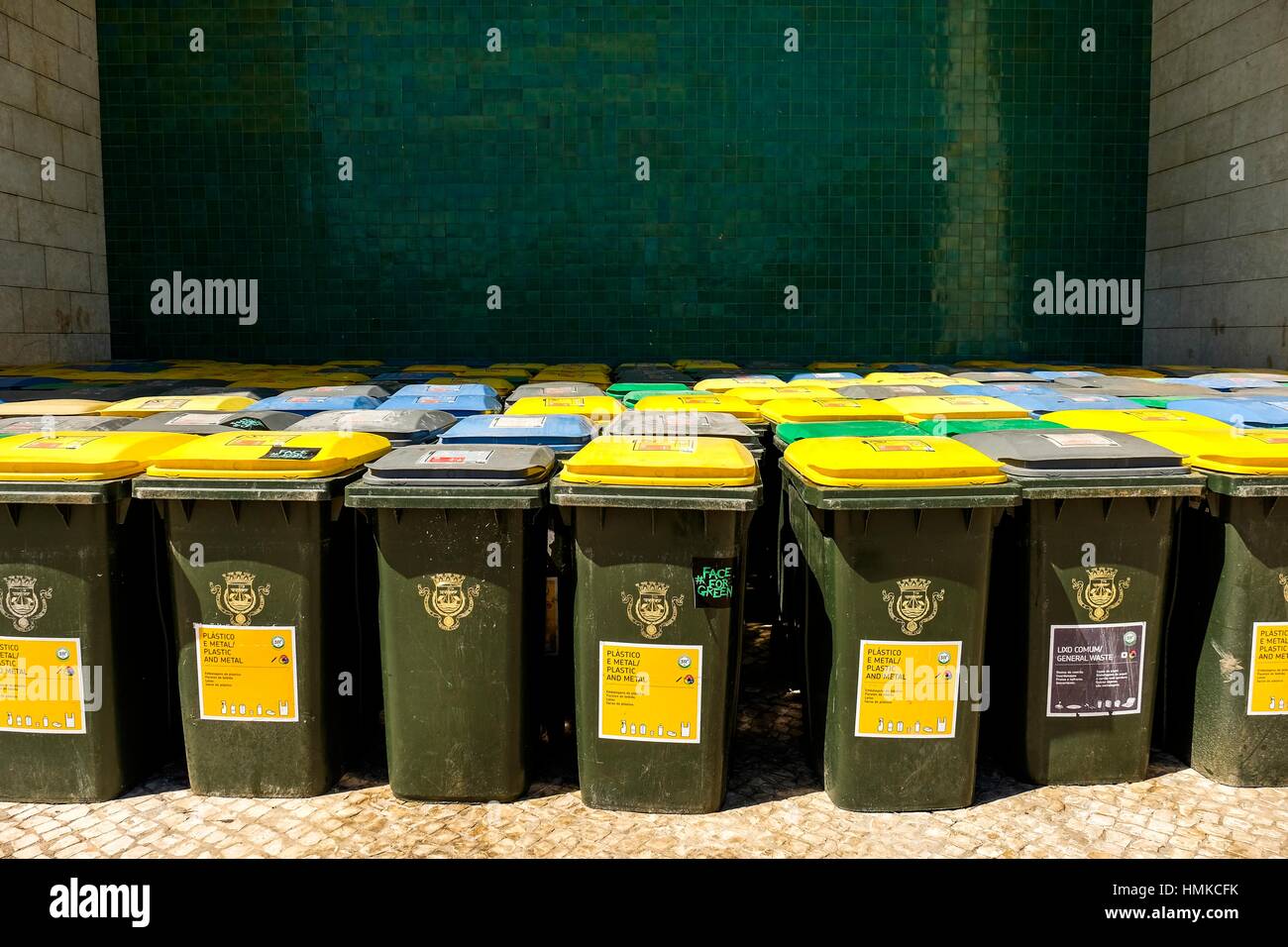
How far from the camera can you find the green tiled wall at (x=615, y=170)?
9750mm

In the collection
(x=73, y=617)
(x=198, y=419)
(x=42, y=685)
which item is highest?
(x=198, y=419)

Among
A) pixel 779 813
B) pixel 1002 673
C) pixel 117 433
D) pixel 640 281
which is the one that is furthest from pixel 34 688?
pixel 640 281

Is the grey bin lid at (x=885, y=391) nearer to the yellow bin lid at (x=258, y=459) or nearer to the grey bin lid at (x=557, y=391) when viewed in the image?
the grey bin lid at (x=557, y=391)

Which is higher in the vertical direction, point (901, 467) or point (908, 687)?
point (901, 467)

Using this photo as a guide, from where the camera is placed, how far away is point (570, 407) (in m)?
4.87

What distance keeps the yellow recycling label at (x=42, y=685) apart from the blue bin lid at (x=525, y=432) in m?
1.48

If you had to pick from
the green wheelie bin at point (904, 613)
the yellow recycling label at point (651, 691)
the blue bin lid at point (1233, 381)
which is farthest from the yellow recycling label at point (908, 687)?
the blue bin lid at point (1233, 381)

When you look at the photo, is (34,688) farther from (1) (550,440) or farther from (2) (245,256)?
(2) (245,256)

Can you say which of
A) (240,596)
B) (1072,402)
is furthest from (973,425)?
(240,596)

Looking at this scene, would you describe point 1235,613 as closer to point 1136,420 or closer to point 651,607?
point 1136,420

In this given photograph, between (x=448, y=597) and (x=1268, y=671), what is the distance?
8.94ft

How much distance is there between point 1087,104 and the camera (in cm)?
996

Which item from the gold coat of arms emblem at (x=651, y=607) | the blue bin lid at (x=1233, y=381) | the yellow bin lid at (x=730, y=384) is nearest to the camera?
the gold coat of arms emblem at (x=651, y=607)

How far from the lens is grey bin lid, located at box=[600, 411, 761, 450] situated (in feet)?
12.8
